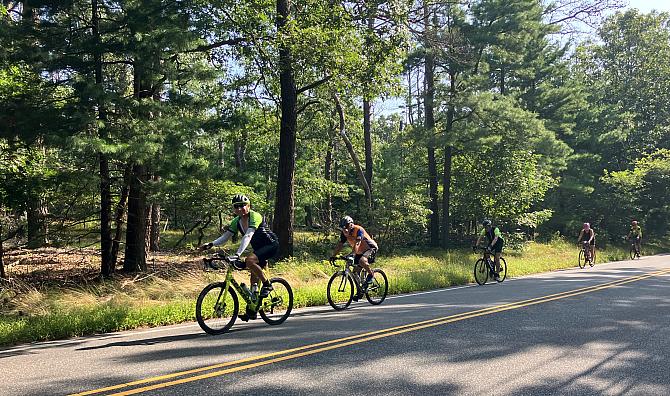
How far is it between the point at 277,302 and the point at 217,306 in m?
1.09

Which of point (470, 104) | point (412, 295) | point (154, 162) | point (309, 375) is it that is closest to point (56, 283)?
point (154, 162)

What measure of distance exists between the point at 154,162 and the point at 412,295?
7.53 metres

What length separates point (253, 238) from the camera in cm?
787

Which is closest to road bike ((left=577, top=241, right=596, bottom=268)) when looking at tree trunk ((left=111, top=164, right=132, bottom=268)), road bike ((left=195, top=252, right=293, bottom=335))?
road bike ((left=195, top=252, right=293, bottom=335))

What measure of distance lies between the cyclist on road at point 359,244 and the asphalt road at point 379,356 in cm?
122

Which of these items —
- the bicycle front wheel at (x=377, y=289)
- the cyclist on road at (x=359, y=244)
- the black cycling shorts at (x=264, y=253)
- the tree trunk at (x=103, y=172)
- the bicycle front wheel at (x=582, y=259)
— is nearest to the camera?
the black cycling shorts at (x=264, y=253)

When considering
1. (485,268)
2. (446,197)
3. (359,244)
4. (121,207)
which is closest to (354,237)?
(359,244)

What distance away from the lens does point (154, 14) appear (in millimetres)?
11828

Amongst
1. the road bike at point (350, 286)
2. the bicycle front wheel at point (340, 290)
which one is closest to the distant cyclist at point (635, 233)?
the road bike at point (350, 286)

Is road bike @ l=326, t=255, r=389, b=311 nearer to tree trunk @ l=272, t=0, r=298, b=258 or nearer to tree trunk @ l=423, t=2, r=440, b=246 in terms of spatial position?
tree trunk @ l=272, t=0, r=298, b=258

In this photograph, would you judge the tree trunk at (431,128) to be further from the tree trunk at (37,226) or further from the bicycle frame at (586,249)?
the tree trunk at (37,226)

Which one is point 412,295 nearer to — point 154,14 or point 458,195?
point 154,14

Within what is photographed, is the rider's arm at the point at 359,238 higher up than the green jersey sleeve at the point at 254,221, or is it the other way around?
the green jersey sleeve at the point at 254,221

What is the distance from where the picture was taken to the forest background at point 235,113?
11414mm
